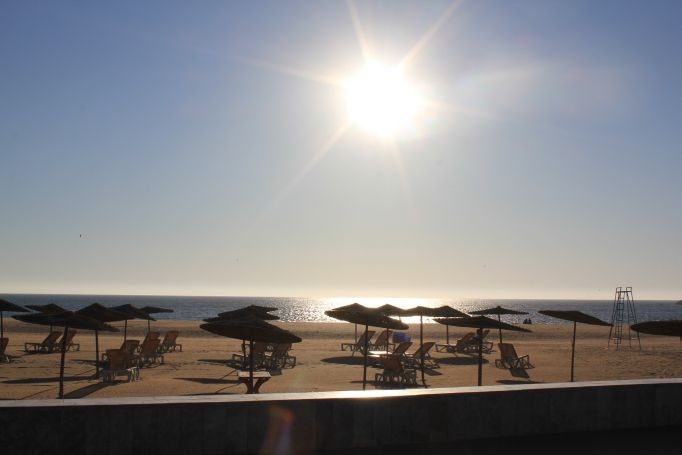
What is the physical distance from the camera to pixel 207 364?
53.3ft

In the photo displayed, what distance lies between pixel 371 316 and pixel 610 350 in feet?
51.7

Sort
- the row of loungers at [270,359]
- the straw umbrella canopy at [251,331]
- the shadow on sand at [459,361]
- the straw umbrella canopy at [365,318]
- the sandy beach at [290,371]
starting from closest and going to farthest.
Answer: the straw umbrella canopy at [251,331]
the straw umbrella canopy at [365,318]
the sandy beach at [290,371]
the row of loungers at [270,359]
the shadow on sand at [459,361]

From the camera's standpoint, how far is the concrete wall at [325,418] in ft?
16.0

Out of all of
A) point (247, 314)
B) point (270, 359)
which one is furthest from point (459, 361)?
point (247, 314)

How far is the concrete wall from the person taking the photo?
4.86m

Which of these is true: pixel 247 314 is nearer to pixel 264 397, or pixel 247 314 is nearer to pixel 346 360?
pixel 346 360

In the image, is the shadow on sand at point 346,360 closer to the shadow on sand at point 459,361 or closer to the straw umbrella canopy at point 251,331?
the shadow on sand at point 459,361

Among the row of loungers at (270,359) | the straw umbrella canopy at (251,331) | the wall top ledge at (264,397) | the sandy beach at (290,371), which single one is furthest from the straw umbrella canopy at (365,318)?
the row of loungers at (270,359)

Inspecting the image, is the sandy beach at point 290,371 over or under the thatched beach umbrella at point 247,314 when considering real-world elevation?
under

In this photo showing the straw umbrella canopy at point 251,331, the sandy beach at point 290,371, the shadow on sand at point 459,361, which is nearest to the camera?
the straw umbrella canopy at point 251,331

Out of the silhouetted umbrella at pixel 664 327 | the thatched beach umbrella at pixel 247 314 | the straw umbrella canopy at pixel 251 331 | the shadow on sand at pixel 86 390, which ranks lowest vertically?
the shadow on sand at pixel 86 390

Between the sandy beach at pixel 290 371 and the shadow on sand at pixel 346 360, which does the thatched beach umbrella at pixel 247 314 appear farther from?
the shadow on sand at pixel 346 360

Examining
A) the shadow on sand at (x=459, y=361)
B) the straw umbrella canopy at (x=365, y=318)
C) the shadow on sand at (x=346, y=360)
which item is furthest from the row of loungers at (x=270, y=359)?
the straw umbrella canopy at (x=365, y=318)

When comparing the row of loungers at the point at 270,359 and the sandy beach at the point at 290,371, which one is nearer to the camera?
the sandy beach at the point at 290,371
